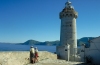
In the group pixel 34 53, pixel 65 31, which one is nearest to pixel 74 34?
pixel 65 31

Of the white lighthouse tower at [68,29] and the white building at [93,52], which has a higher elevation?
the white lighthouse tower at [68,29]

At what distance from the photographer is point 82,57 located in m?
23.6

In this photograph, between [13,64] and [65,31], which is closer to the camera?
[13,64]

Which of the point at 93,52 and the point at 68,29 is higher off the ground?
the point at 68,29

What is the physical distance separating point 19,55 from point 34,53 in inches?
85.5

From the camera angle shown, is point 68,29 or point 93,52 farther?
point 68,29

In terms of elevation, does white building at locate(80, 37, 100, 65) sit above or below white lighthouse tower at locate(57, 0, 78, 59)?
below

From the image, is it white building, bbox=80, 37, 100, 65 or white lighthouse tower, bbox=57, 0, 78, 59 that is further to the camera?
white lighthouse tower, bbox=57, 0, 78, 59

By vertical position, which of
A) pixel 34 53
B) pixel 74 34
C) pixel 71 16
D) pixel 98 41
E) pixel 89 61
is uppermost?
pixel 71 16

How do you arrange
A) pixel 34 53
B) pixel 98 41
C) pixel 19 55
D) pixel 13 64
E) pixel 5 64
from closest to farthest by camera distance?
pixel 5 64 < pixel 13 64 < pixel 19 55 < pixel 34 53 < pixel 98 41

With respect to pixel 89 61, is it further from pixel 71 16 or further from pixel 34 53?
pixel 71 16

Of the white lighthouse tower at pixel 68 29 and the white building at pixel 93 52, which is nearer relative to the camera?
the white building at pixel 93 52

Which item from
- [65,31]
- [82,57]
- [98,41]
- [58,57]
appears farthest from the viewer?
[65,31]

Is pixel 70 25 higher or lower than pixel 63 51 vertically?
higher
